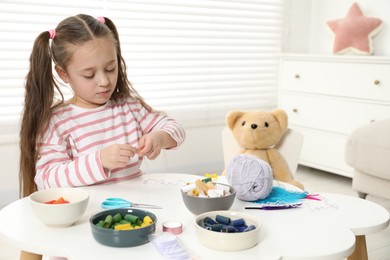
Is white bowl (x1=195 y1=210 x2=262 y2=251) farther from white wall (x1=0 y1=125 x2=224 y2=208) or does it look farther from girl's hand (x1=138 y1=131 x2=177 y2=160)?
white wall (x1=0 y1=125 x2=224 y2=208)

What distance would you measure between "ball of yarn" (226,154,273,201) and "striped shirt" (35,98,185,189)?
323mm

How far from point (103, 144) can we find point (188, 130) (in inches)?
73.9

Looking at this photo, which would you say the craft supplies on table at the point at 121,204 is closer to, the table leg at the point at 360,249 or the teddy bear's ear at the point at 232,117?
the table leg at the point at 360,249

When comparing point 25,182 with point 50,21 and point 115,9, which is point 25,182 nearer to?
point 50,21

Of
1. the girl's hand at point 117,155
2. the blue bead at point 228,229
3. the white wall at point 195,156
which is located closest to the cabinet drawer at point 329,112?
the white wall at point 195,156

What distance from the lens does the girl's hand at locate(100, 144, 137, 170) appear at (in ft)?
3.77

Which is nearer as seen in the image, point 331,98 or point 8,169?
point 8,169

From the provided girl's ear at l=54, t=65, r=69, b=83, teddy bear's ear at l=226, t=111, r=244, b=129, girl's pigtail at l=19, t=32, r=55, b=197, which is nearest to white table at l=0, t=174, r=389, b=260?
girl's pigtail at l=19, t=32, r=55, b=197

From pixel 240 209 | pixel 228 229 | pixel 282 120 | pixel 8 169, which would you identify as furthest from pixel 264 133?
pixel 8 169

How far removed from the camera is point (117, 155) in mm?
1147

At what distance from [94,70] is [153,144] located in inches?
11.0

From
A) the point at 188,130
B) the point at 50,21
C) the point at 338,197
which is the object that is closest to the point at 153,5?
the point at 50,21

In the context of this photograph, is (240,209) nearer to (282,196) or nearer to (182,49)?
(282,196)

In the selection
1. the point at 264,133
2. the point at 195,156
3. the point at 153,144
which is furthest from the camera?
the point at 195,156
